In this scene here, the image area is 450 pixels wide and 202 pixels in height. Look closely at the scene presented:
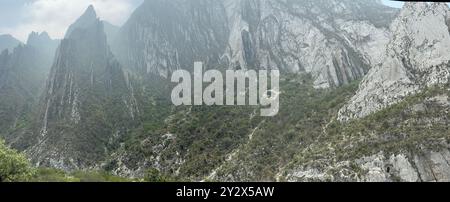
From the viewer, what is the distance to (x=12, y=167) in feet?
90.2

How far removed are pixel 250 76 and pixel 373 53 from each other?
109ft

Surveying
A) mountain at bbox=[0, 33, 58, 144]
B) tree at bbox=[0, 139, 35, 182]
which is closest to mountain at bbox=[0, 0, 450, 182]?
mountain at bbox=[0, 33, 58, 144]

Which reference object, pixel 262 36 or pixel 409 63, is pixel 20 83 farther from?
pixel 409 63

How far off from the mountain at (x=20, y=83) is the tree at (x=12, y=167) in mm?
110372

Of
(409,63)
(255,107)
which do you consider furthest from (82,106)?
(409,63)

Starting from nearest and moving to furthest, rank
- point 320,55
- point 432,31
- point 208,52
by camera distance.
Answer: point 432,31 < point 320,55 < point 208,52

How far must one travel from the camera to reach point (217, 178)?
76.4m

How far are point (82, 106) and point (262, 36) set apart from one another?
188 feet

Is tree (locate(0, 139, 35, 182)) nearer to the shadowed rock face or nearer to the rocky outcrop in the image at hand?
the rocky outcrop

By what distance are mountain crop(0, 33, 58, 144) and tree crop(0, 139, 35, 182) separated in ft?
362

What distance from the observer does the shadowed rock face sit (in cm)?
12344

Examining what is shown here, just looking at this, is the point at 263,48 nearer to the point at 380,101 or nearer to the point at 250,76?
the point at 250,76
